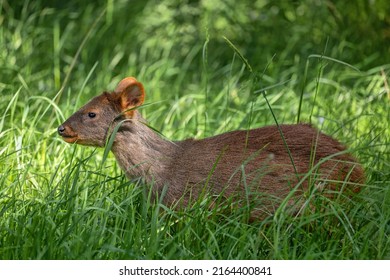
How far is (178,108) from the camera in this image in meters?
6.77

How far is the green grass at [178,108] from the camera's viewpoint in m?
4.32

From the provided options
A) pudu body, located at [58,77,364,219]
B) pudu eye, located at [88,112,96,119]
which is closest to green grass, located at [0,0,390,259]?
pudu body, located at [58,77,364,219]

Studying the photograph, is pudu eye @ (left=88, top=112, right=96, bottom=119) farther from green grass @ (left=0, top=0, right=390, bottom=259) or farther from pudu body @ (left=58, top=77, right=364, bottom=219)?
green grass @ (left=0, top=0, right=390, bottom=259)

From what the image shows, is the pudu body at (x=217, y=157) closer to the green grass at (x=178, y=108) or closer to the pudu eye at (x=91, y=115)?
the pudu eye at (x=91, y=115)

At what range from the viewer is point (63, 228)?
4.30 metres

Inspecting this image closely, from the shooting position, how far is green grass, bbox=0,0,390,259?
4.32 meters

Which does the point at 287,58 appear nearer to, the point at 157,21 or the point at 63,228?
the point at 157,21

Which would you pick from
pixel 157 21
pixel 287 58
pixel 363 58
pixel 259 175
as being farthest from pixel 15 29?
pixel 259 175

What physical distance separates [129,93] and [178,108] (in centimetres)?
157

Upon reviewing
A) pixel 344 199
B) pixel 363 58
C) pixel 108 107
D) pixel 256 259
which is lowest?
pixel 256 259

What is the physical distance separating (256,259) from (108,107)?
1.48m

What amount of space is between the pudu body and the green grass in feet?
0.48

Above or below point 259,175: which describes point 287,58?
above
